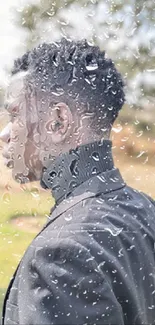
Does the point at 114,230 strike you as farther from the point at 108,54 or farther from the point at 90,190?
the point at 108,54

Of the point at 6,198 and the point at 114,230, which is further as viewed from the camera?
the point at 6,198

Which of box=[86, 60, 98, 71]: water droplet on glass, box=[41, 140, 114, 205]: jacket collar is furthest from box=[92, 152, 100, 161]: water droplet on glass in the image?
box=[86, 60, 98, 71]: water droplet on glass

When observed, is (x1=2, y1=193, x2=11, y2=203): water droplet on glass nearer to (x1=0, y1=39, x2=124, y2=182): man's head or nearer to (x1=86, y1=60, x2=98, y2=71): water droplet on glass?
(x1=0, y1=39, x2=124, y2=182): man's head

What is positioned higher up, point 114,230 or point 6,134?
point 6,134

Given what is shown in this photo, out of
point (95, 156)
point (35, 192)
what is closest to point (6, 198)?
point (35, 192)

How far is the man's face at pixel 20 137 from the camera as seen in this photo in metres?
0.73

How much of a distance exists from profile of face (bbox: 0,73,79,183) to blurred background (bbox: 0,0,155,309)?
0.04 meters

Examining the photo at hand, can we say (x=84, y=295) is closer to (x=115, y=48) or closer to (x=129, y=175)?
(x=129, y=175)

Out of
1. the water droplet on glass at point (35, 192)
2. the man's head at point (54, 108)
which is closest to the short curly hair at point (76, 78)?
the man's head at point (54, 108)

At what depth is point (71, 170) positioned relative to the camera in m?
0.72

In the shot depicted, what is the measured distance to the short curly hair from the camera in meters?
0.72

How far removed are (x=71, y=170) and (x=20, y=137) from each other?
7 cm

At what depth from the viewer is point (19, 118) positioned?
742 mm

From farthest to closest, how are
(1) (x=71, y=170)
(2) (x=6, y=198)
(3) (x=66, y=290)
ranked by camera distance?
(2) (x=6, y=198) < (1) (x=71, y=170) < (3) (x=66, y=290)
